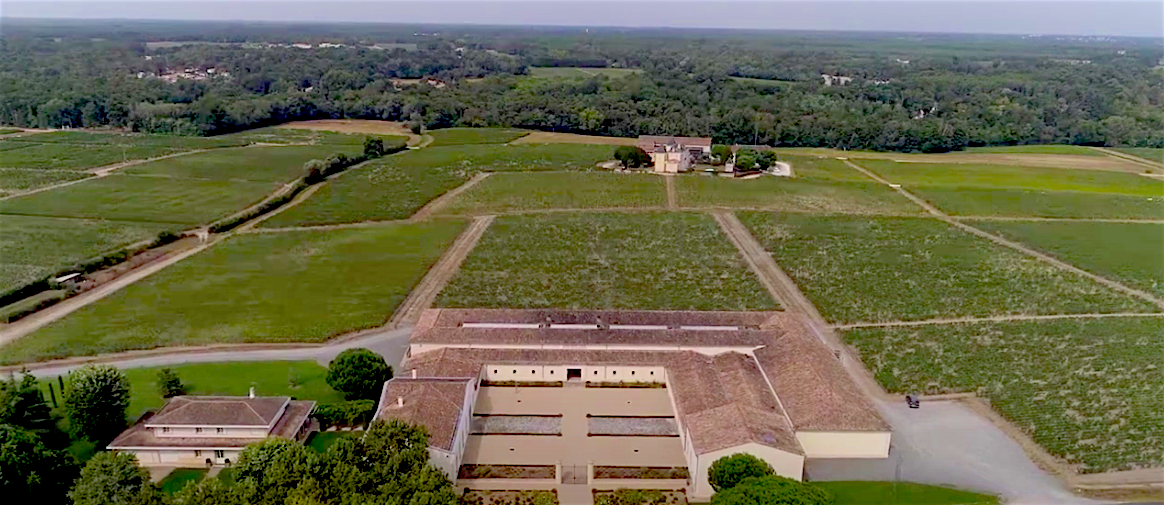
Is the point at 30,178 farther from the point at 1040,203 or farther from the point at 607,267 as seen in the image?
the point at 1040,203

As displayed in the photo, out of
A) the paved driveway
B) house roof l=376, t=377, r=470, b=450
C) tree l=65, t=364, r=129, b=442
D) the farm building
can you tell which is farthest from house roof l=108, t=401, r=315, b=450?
the paved driveway

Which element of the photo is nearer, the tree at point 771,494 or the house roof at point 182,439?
the tree at point 771,494

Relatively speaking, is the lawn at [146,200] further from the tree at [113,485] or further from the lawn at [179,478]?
the tree at [113,485]

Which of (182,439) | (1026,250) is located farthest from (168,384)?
(1026,250)

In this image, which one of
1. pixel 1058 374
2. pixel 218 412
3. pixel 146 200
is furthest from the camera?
pixel 146 200

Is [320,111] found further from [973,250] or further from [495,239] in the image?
[973,250]

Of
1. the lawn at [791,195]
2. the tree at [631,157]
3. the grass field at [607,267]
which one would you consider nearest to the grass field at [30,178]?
the grass field at [607,267]
